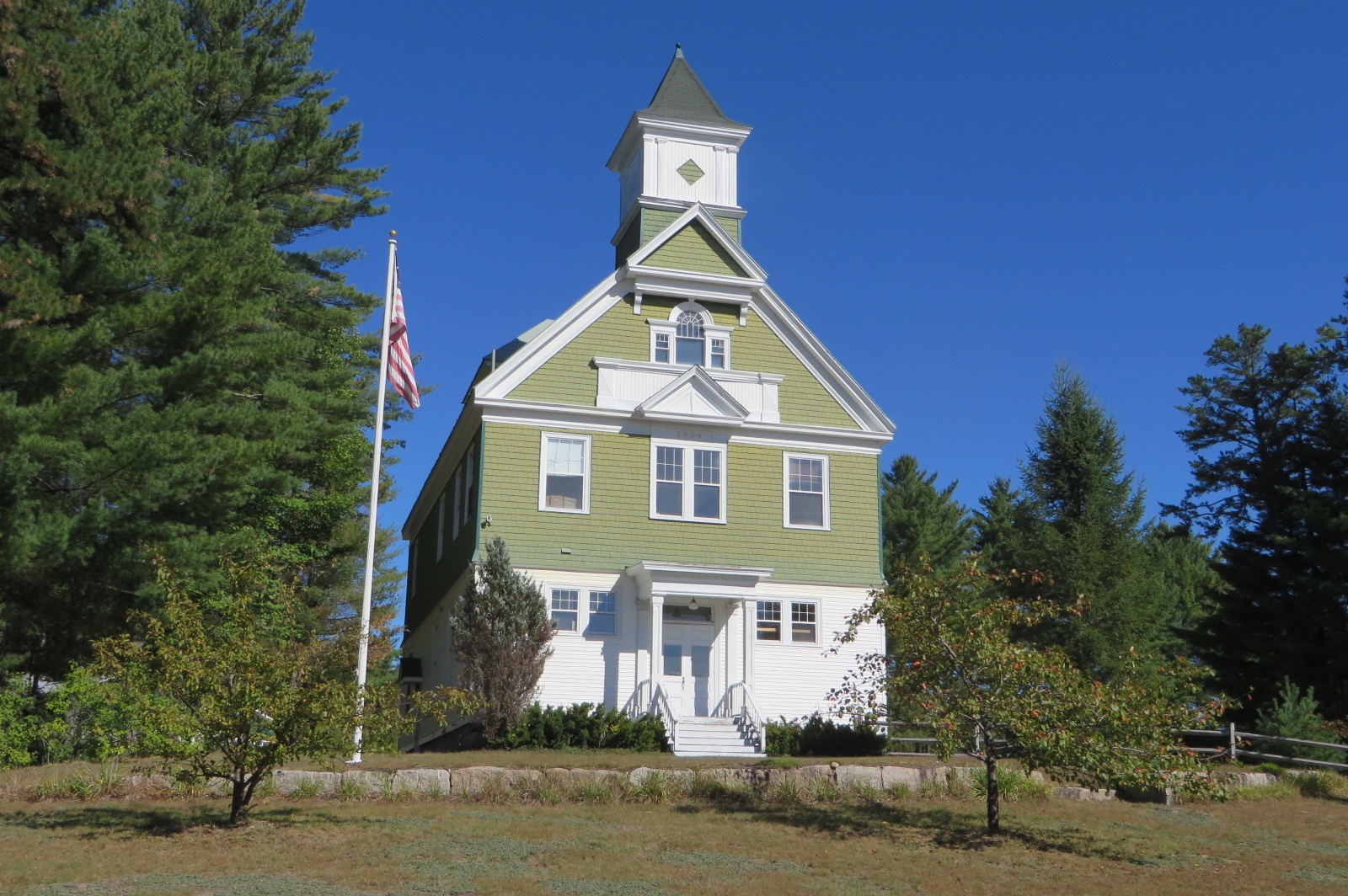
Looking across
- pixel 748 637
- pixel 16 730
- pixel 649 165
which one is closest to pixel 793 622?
pixel 748 637

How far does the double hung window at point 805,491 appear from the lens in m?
26.2

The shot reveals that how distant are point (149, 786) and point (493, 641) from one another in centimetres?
687

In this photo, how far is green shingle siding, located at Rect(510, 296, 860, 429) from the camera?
1009 inches

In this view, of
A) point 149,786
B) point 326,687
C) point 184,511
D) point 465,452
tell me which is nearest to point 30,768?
point 149,786

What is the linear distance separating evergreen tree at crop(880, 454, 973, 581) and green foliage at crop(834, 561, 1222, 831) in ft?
102

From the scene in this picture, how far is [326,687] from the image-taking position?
548 inches

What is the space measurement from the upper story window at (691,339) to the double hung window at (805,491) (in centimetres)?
270

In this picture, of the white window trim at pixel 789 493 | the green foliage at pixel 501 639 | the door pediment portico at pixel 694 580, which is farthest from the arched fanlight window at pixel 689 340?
the green foliage at pixel 501 639

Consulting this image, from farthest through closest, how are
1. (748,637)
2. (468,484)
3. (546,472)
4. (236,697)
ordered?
1. (468,484)
2. (546,472)
3. (748,637)
4. (236,697)

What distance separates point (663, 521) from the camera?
25.4 meters

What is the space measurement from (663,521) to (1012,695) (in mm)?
11505

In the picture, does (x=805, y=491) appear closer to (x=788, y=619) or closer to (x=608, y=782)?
(x=788, y=619)

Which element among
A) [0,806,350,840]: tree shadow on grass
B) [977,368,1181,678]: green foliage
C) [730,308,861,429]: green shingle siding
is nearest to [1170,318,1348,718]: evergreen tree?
[977,368,1181,678]: green foliage

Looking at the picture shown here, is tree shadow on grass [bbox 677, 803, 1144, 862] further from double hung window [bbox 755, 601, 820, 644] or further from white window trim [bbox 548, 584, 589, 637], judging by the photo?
double hung window [bbox 755, 601, 820, 644]
